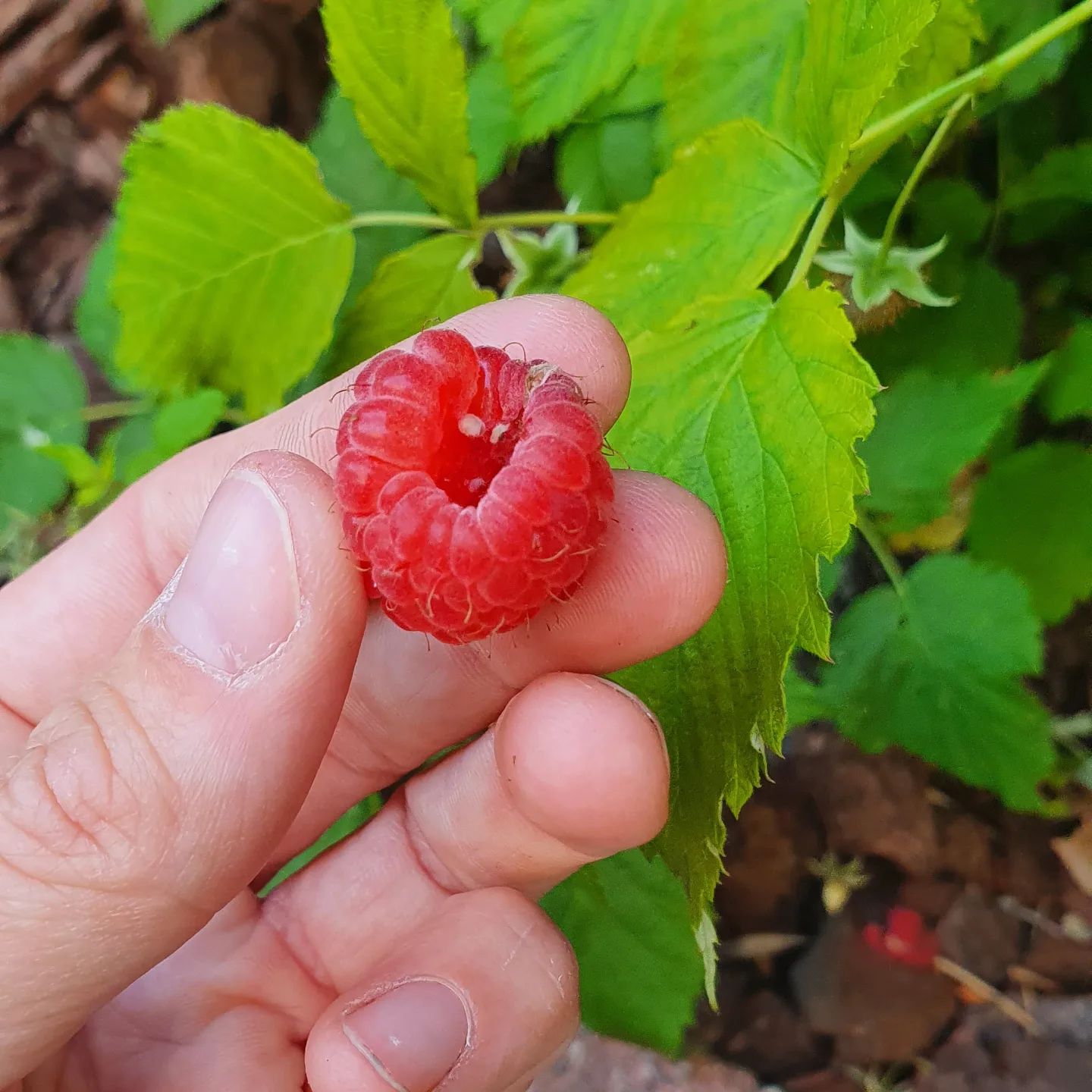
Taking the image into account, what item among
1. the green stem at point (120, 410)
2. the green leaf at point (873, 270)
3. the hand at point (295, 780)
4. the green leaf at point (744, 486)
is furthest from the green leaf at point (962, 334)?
the green stem at point (120, 410)

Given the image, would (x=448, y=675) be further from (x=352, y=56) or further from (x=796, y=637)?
(x=352, y=56)

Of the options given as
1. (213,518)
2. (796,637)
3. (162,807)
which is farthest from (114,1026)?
(796,637)

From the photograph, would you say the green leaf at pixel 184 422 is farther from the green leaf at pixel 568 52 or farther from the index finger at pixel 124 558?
the green leaf at pixel 568 52

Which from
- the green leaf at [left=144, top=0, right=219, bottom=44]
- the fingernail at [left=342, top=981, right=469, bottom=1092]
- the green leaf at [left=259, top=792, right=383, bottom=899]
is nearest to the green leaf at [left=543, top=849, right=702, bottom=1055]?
→ the green leaf at [left=259, top=792, right=383, bottom=899]

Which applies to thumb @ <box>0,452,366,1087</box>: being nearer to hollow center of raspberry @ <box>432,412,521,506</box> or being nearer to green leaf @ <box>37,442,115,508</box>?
hollow center of raspberry @ <box>432,412,521,506</box>

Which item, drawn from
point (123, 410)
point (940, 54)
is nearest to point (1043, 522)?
point (940, 54)

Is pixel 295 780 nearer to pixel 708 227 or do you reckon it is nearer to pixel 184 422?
pixel 708 227
